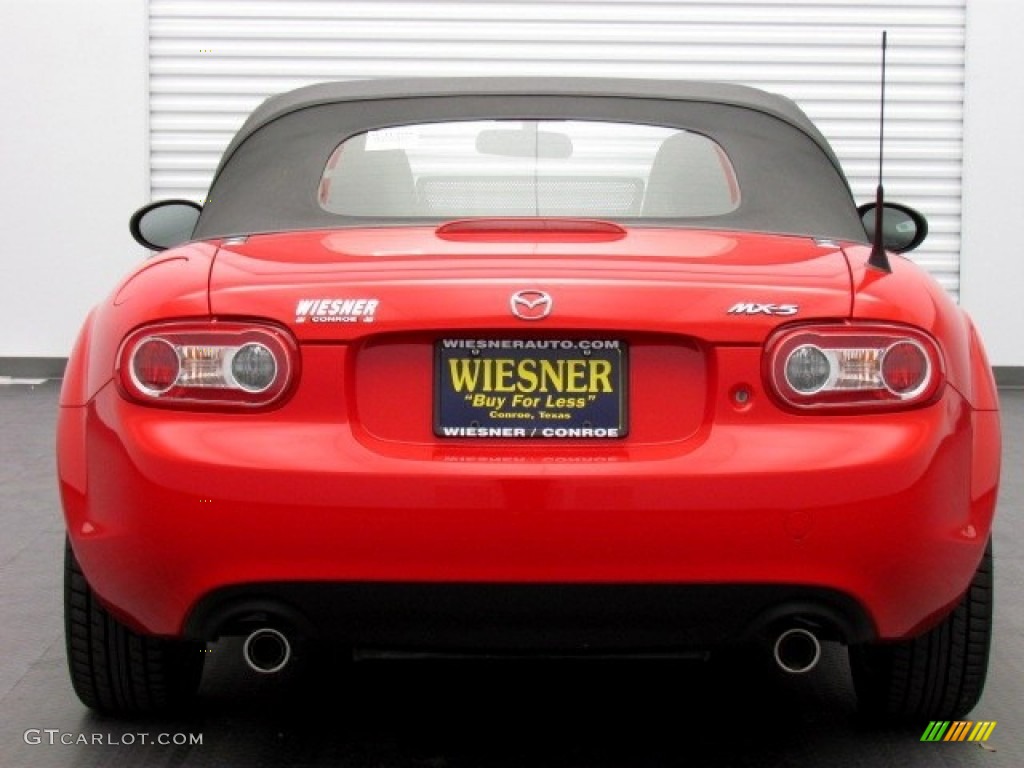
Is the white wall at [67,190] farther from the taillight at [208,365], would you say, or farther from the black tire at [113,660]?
the taillight at [208,365]

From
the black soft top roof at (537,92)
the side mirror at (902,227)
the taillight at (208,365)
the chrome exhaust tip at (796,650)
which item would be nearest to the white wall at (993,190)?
the side mirror at (902,227)

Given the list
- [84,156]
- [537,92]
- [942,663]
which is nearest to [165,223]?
[537,92]

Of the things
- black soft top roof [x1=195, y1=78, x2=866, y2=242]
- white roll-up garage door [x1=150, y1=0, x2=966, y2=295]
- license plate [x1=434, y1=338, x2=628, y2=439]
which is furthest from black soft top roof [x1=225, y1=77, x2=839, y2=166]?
white roll-up garage door [x1=150, y1=0, x2=966, y2=295]

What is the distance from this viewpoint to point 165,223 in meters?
5.48

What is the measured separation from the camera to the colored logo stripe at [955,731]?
14.5 ft

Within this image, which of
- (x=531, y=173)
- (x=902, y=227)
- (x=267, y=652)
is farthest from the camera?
(x=902, y=227)

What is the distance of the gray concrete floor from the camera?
425cm

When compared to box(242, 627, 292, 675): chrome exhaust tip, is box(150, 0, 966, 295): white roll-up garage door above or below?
above

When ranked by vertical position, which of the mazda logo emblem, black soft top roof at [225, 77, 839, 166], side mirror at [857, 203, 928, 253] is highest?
black soft top roof at [225, 77, 839, 166]

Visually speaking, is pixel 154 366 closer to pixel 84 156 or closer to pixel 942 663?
pixel 942 663

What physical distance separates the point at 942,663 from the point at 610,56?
9959 millimetres

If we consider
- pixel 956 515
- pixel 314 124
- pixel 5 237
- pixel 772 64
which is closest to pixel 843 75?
pixel 772 64

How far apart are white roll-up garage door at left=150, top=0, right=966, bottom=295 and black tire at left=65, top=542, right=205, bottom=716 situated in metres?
9.73

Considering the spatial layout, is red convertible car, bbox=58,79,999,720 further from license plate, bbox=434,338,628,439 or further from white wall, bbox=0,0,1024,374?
white wall, bbox=0,0,1024,374
